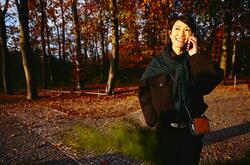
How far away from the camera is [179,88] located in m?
2.37

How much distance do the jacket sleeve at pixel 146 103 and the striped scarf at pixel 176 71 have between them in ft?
0.30

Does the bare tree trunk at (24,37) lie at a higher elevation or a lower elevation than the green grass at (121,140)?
higher

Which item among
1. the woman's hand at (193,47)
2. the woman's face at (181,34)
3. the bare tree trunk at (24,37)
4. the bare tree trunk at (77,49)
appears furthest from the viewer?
the bare tree trunk at (77,49)

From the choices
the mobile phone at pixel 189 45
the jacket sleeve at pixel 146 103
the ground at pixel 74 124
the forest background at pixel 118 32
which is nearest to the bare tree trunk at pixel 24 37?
the forest background at pixel 118 32

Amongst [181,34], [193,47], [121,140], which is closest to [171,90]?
[193,47]

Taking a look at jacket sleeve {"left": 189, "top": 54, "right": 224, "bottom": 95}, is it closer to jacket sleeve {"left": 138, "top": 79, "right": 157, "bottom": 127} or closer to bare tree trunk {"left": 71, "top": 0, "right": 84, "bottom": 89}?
jacket sleeve {"left": 138, "top": 79, "right": 157, "bottom": 127}

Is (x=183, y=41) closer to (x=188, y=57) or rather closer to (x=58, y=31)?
(x=188, y=57)

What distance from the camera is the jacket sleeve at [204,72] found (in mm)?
2316

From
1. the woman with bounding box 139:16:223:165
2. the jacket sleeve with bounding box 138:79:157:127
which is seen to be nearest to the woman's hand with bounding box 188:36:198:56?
the woman with bounding box 139:16:223:165

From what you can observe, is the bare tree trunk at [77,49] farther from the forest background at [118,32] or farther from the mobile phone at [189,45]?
the mobile phone at [189,45]

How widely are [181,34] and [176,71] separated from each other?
1.30 feet

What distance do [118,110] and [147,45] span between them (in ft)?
51.0

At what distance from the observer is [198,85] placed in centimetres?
241

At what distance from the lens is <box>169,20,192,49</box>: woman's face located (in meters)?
2.60
